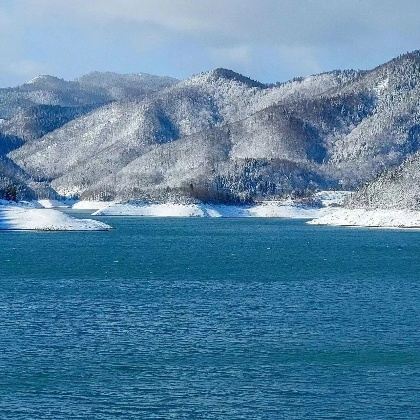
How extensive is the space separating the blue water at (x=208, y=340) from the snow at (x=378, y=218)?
78.3 metres

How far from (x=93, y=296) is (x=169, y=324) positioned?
12634 millimetres

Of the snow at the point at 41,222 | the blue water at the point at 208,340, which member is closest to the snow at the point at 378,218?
the snow at the point at 41,222

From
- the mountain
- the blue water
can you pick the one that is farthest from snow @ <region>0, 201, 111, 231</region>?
the blue water

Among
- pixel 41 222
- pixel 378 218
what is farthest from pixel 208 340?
pixel 378 218

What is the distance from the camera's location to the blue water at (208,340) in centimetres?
3309

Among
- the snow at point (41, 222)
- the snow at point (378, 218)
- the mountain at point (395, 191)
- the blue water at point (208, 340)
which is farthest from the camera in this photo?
the mountain at point (395, 191)

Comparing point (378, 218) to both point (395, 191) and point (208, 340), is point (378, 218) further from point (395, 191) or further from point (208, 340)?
point (208, 340)

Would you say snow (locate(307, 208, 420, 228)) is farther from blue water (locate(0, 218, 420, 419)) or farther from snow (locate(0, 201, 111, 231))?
blue water (locate(0, 218, 420, 419))

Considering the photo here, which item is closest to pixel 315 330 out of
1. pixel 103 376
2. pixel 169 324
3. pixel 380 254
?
pixel 169 324

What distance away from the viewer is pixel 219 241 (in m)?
124

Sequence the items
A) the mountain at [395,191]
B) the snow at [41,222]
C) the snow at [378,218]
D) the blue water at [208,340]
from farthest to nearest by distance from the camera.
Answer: the mountain at [395,191]
the snow at [378,218]
the snow at [41,222]
the blue water at [208,340]

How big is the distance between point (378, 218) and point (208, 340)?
415 feet

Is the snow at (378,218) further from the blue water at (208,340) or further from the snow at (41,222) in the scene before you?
the blue water at (208,340)

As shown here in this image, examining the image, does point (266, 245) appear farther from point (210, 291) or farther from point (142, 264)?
point (210, 291)
